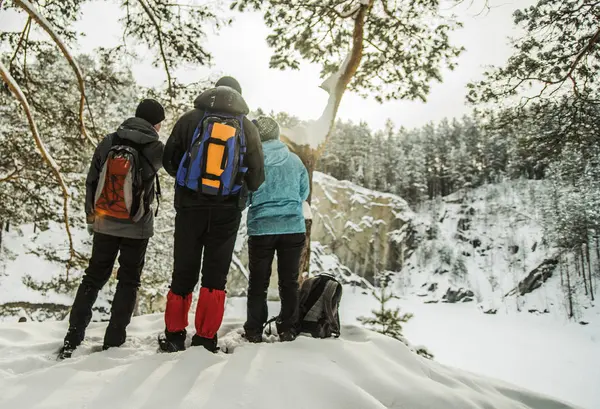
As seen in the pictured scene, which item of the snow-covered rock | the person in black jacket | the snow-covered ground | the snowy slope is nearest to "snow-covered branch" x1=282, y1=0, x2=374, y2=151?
the person in black jacket

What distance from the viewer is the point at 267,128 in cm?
313

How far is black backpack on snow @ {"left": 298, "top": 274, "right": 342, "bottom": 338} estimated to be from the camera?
2963mm

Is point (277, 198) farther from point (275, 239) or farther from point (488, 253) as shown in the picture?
point (488, 253)

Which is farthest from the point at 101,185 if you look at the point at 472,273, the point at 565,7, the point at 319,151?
the point at 472,273

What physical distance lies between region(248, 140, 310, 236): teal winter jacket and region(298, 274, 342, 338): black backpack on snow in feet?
2.07

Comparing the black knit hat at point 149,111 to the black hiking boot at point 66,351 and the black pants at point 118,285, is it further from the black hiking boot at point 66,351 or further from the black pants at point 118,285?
the black hiking boot at point 66,351

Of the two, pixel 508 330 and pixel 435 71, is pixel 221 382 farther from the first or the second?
pixel 508 330

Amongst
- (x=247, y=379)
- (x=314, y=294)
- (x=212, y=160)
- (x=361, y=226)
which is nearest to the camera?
(x=247, y=379)

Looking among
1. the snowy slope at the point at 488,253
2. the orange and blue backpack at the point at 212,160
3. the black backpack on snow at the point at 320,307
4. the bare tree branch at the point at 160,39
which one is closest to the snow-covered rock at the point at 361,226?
the snowy slope at the point at 488,253

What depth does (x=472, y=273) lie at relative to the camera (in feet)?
142

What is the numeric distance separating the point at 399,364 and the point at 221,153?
2.03 metres

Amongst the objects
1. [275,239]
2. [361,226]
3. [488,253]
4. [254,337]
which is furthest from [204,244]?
[488,253]

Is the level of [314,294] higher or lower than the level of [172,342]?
higher

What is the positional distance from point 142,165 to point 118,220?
47cm
